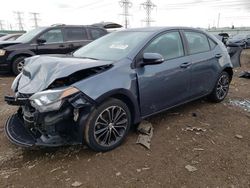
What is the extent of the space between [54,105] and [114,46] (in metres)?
1.59

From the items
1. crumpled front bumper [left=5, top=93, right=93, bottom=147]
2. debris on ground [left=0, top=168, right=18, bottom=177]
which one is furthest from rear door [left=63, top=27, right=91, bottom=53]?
debris on ground [left=0, top=168, right=18, bottom=177]

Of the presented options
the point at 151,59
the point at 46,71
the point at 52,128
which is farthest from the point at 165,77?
the point at 52,128

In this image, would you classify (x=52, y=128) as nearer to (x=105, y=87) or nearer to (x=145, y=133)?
(x=105, y=87)

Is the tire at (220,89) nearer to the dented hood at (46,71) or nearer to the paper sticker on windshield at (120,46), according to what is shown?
the paper sticker on windshield at (120,46)

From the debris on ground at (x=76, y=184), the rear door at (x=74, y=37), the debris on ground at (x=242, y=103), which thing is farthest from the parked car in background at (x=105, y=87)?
the rear door at (x=74, y=37)

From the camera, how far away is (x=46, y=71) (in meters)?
3.40

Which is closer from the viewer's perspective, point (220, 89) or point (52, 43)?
point (220, 89)

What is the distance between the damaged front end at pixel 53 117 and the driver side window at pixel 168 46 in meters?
1.41

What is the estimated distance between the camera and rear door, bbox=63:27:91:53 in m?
9.37

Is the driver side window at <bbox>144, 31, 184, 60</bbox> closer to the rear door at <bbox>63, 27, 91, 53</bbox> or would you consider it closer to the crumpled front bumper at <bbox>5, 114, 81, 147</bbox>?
the crumpled front bumper at <bbox>5, 114, 81, 147</bbox>

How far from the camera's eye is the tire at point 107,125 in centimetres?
326

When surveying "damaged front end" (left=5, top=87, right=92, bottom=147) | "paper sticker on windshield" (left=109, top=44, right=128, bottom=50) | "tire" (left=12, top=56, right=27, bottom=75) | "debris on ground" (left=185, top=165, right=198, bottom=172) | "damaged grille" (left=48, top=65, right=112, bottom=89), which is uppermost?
"paper sticker on windshield" (left=109, top=44, right=128, bottom=50)

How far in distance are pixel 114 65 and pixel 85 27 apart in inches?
269

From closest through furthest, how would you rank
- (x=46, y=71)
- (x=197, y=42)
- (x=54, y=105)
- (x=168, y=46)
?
(x=54, y=105) → (x=46, y=71) → (x=168, y=46) → (x=197, y=42)
